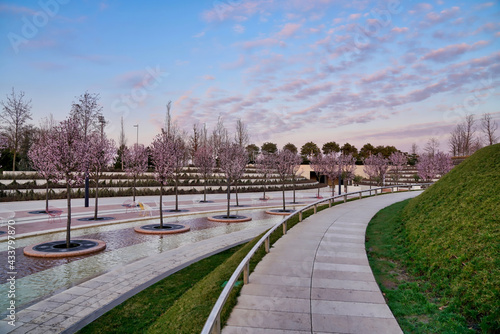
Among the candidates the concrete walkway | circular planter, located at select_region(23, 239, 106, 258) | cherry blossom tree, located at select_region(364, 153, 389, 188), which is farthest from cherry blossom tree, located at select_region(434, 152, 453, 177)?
circular planter, located at select_region(23, 239, 106, 258)

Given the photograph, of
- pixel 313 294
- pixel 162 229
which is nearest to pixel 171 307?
pixel 313 294

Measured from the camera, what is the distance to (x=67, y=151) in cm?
1149

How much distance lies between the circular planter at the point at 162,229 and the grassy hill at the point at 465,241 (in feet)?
32.1

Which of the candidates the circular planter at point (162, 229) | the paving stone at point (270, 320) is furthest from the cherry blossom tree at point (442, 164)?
the paving stone at point (270, 320)

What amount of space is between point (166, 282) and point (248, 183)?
32.8 m

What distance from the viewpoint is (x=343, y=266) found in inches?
310

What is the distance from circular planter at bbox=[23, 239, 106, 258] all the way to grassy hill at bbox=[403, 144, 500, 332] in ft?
34.4

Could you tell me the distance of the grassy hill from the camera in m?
5.71

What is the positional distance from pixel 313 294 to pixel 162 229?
10.6 meters

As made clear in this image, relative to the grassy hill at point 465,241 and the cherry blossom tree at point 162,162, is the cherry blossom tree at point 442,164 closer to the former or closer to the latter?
the grassy hill at point 465,241

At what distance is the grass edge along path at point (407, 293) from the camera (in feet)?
17.5

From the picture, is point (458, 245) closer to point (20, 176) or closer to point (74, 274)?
point (74, 274)

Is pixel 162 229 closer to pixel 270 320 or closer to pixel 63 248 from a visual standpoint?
pixel 63 248

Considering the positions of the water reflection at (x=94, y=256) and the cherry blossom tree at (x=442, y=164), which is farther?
the cherry blossom tree at (x=442, y=164)
